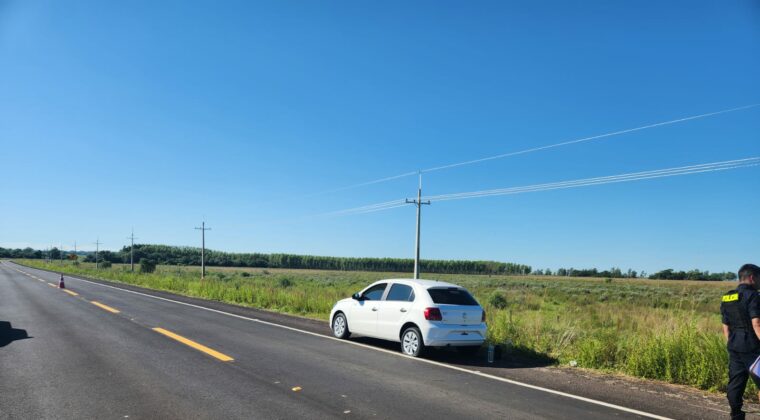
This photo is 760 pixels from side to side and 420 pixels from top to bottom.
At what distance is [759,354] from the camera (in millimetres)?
5586

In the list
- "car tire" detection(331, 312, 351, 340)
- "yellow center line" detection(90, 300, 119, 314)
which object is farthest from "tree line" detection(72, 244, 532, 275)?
"car tire" detection(331, 312, 351, 340)

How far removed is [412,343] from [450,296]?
1292mm

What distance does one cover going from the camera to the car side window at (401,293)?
35.1 feet

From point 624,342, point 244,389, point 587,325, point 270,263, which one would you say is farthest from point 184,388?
point 270,263

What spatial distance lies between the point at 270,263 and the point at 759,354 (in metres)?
170

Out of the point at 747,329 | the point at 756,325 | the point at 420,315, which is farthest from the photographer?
the point at 420,315

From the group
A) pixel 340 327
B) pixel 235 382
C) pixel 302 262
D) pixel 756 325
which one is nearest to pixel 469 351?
pixel 340 327

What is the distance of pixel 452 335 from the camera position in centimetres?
995

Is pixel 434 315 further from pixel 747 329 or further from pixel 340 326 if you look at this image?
pixel 747 329

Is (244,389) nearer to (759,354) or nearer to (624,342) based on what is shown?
(759,354)

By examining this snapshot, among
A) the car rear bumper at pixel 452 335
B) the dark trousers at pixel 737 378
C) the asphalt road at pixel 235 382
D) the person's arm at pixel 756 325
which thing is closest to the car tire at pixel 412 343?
the car rear bumper at pixel 452 335

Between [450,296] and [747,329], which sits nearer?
[747,329]

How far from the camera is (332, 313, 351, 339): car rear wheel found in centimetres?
1232

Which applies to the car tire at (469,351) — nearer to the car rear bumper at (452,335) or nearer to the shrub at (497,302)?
the car rear bumper at (452,335)
